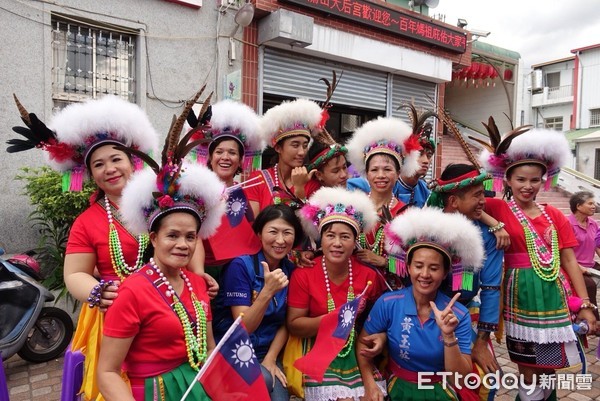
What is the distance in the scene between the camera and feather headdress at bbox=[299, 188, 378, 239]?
9.18ft

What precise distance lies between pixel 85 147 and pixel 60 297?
3.36 meters

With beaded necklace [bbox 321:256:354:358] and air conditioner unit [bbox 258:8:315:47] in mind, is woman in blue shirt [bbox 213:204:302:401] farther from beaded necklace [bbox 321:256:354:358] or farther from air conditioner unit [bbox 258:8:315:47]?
air conditioner unit [bbox 258:8:315:47]

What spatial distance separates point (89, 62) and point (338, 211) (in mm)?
5658

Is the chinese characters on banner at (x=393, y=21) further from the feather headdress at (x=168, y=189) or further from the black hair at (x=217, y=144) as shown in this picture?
the feather headdress at (x=168, y=189)

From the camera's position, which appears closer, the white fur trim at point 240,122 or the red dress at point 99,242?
the red dress at point 99,242

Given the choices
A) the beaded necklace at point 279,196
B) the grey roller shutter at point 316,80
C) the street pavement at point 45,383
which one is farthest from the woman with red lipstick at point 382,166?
the grey roller shutter at point 316,80

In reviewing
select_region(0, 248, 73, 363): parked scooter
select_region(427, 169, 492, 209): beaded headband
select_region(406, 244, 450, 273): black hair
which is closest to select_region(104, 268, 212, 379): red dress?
select_region(406, 244, 450, 273): black hair

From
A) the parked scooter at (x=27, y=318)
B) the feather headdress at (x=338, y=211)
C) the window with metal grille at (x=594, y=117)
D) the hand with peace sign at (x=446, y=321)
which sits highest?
the window with metal grille at (x=594, y=117)

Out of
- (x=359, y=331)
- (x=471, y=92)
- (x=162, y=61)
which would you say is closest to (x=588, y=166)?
(x=471, y=92)

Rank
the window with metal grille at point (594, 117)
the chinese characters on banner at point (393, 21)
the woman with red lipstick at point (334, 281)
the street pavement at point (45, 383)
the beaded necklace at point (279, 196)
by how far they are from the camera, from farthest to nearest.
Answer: the window with metal grille at point (594, 117) < the chinese characters on banner at point (393, 21) < the street pavement at point (45, 383) < the beaded necklace at point (279, 196) < the woman with red lipstick at point (334, 281)

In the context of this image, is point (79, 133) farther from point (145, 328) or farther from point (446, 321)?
point (446, 321)

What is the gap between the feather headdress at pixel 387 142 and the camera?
3.42 meters

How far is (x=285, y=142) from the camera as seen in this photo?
3590 millimetres

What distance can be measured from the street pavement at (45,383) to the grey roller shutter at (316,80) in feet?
19.9
